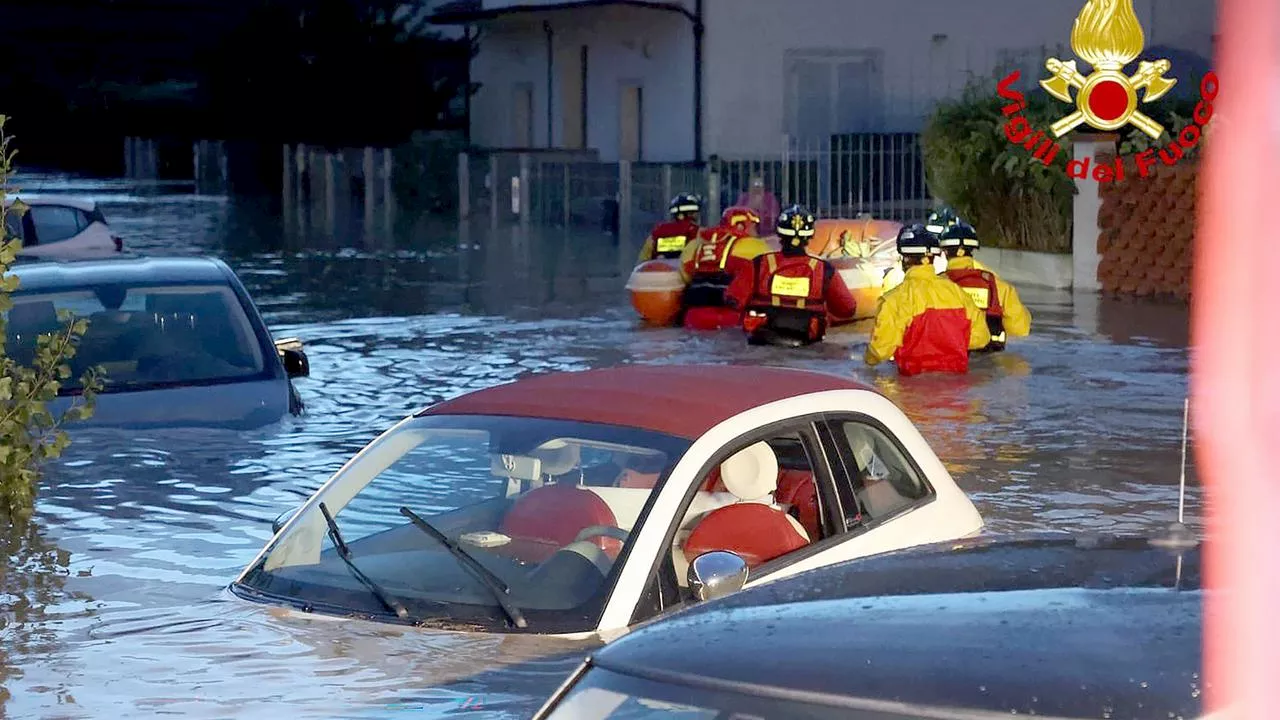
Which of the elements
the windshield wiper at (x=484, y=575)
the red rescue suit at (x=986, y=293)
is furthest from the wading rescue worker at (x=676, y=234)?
the windshield wiper at (x=484, y=575)

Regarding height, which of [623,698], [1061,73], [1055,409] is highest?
[1061,73]

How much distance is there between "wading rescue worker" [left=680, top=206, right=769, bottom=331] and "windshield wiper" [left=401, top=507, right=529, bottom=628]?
1241 cm

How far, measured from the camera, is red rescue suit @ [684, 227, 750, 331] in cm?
1831

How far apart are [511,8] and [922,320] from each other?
2698cm

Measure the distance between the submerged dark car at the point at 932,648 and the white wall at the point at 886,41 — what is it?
3371cm

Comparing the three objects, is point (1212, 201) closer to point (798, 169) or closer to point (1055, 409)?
point (1055, 409)

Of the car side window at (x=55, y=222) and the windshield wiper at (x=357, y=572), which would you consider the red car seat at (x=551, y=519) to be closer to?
the windshield wiper at (x=357, y=572)

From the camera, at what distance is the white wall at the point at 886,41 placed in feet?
121

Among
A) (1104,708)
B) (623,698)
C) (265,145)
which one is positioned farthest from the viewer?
(265,145)

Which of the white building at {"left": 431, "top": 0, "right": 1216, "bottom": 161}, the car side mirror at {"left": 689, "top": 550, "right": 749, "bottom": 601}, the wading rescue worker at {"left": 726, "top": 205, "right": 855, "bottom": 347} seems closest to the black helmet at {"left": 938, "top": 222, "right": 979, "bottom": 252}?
the wading rescue worker at {"left": 726, "top": 205, "right": 855, "bottom": 347}

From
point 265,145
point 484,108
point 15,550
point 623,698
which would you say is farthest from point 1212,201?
point 265,145

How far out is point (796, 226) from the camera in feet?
53.3

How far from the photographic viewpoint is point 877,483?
6523 mm

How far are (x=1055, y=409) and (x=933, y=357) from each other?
1570mm
